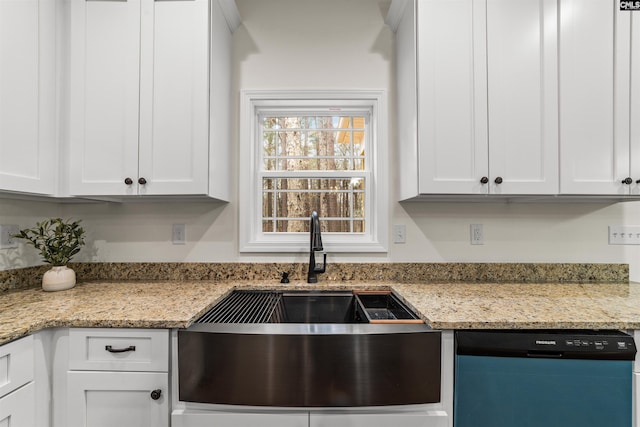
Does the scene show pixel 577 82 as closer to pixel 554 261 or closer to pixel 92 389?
pixel 554 261

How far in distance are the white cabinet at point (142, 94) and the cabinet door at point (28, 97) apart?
0.09 metres

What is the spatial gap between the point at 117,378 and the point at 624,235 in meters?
2.79

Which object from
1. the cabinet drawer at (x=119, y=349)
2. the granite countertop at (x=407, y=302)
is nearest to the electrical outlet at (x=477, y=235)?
the granite countertop at (x=407, y=302)

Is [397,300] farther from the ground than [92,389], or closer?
farther from the ground

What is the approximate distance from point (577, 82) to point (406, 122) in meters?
0.84

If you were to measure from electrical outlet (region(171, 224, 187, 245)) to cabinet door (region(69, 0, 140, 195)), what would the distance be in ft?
1.33

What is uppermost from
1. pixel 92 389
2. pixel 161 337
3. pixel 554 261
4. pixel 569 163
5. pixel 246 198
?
pixel 569 163

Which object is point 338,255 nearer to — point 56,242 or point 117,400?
point 117,400

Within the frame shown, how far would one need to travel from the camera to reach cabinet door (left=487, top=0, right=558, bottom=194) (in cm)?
149

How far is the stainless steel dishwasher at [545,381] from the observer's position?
1.07 m

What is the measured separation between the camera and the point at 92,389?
3.66ft

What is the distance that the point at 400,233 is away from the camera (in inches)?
73.2

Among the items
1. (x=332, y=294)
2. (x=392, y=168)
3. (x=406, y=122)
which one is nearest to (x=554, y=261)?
(x=392, y=168)

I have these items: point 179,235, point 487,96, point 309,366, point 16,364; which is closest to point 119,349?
point 16,364
